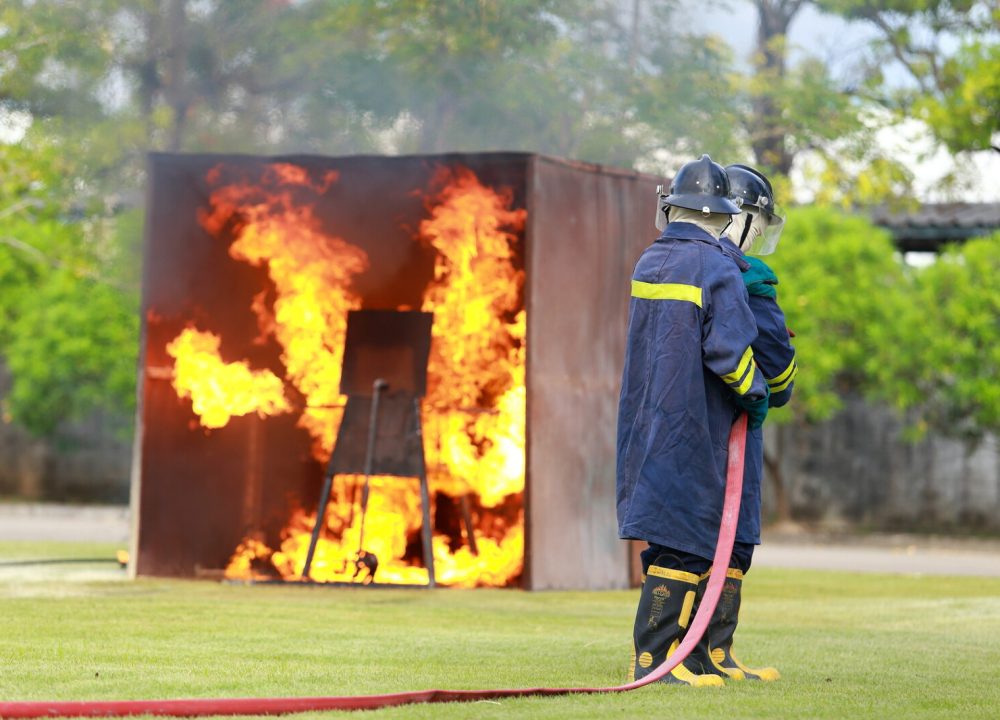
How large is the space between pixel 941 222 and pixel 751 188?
17.9 metres

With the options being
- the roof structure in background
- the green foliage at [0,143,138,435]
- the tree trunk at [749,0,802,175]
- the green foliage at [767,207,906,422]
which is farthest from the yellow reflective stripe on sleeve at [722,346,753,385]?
the roof structure in background

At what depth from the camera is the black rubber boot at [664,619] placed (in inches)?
249

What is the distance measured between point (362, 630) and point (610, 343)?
159 inches

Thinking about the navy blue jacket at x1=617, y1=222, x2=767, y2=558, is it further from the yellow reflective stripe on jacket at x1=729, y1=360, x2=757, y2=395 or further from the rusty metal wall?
the rusty metal wall

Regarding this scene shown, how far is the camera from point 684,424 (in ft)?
20.8

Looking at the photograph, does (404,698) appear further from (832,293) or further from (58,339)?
(58,339)

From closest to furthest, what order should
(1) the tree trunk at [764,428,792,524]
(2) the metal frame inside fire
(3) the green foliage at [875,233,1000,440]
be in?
(2) the metal frame inside fire → (3) the green foliage at [875,233,1000,440] → (1) the tree trunk at [764,428,792,524]

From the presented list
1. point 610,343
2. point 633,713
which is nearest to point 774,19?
point 610,343

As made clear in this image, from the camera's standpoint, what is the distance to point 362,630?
8195mm

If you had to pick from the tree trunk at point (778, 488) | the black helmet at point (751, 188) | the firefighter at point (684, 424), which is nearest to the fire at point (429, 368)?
the black helmet at point (751, 188)

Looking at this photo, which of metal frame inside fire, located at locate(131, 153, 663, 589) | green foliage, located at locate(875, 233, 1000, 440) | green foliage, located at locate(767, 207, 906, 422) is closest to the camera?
metal frame inside fire, located at locate(131, 153, 663, 589)

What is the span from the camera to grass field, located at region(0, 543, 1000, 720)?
5789 mm

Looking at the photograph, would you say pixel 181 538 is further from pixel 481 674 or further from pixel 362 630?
pixel 481 674

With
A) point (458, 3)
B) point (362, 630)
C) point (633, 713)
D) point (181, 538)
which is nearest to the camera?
point (633, 713)
